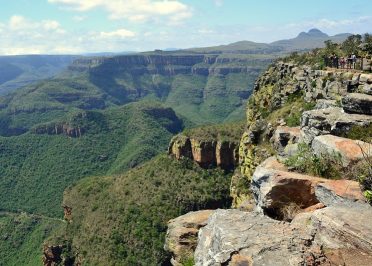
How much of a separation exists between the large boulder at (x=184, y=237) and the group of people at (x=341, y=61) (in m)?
25.6

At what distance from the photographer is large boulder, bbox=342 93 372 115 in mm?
23359

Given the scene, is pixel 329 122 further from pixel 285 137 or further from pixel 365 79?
pixel 365 79

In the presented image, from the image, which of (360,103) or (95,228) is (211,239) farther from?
(95,228)

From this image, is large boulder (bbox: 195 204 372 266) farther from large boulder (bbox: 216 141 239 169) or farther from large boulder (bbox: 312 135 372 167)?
large boulder (bbox: 216 141 239 169)

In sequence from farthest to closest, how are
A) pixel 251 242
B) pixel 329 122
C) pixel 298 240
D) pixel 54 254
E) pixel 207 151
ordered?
pixel 207 151 → pixel 54 254 → pixel 329 122 → pixel 251 242 → pixel 298 240

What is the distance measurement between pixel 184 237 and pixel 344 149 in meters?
9.30

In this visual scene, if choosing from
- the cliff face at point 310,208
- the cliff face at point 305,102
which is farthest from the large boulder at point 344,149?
the cliff face at point 305,102

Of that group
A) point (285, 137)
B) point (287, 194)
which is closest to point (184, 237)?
point (287, 194)

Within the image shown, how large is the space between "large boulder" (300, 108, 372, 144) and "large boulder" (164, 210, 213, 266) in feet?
24.3

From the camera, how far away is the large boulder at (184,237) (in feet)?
73.5

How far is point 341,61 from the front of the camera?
1752 inches

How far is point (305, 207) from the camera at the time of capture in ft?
56.9

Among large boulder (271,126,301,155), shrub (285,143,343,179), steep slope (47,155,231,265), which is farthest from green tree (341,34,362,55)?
steep slope (47,155,231,265)

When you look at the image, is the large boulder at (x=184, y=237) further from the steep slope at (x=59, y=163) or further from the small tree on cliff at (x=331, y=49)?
the steep slope at (x=59, y=163)
